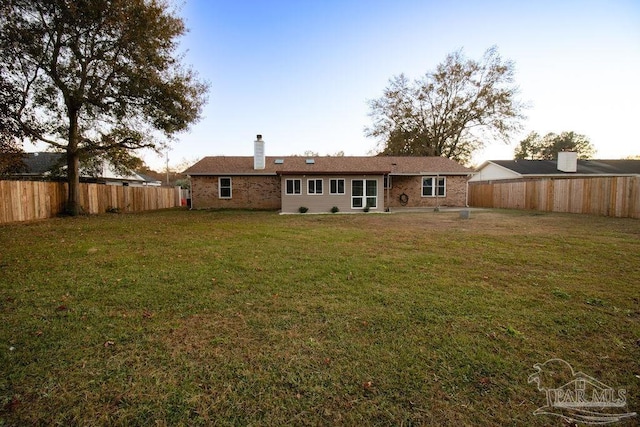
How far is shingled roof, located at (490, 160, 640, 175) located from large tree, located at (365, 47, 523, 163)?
456 cm

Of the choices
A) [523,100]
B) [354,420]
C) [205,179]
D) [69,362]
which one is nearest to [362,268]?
[354,420]

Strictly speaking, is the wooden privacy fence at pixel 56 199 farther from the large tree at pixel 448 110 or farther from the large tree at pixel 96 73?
the large tree at pixel 448 110

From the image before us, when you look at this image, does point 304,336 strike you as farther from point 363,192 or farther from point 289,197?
point 363,192

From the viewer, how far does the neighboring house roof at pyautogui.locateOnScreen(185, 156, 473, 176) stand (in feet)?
62.9

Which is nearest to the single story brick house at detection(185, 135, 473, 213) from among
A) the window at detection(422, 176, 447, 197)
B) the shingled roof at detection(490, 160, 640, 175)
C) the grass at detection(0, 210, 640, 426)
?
the window at detection(422, 176, 447, 197)

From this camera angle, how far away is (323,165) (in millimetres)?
19750

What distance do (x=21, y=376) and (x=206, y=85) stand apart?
52.8 ft

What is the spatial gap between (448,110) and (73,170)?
Result: 32168mm

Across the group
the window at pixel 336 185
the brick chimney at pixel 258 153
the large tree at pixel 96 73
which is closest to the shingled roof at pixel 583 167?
the window at pixel 336 185

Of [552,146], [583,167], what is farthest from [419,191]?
[552,146]

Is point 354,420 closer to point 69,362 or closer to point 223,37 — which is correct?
point 69,362

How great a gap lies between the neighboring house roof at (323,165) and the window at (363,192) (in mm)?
1480

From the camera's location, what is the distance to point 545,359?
2.49 meters

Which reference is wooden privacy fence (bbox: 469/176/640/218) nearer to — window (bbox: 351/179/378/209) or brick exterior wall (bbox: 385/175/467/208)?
brick exterior wall (bbox: 385/175/467/208)
